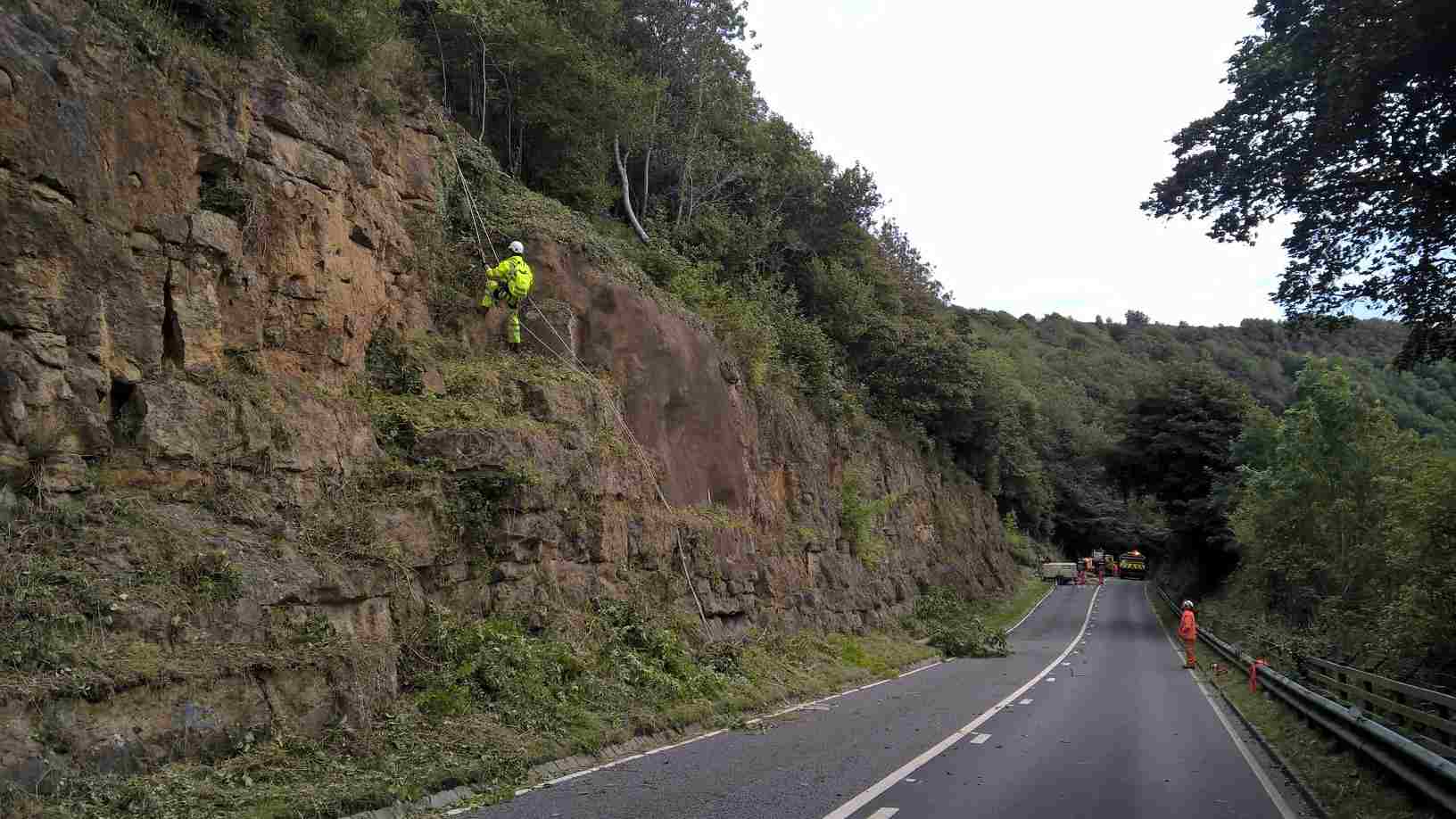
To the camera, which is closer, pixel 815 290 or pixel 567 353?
pixel 567 353

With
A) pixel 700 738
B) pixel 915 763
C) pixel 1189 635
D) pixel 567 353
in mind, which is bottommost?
pixel 700 738

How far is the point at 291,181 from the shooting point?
39.6ft

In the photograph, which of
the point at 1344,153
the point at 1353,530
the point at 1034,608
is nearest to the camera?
the point at 1344,153

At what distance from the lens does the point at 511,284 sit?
1481 cm

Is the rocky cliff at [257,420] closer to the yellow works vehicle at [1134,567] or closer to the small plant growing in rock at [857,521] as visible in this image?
the small plant growing in rock at [857,521]

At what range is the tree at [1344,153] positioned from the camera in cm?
823

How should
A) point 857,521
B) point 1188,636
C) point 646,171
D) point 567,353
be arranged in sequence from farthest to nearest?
point 857,521, point 646,171, point 1188,636, point 567,353

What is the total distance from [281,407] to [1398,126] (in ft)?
38.1

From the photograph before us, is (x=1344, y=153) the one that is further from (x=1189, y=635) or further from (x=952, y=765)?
(x=1189, y=635)

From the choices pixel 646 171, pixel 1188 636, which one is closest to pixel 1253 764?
pixel 1188 636

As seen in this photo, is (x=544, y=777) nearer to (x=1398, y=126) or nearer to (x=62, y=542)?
(x=62, y=542)

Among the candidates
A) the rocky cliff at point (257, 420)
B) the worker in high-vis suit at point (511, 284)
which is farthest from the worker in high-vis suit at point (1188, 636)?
the worker in high-vis suit at point (511, 284)

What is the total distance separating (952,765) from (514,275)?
940 cm

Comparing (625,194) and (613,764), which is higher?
(625,194)
